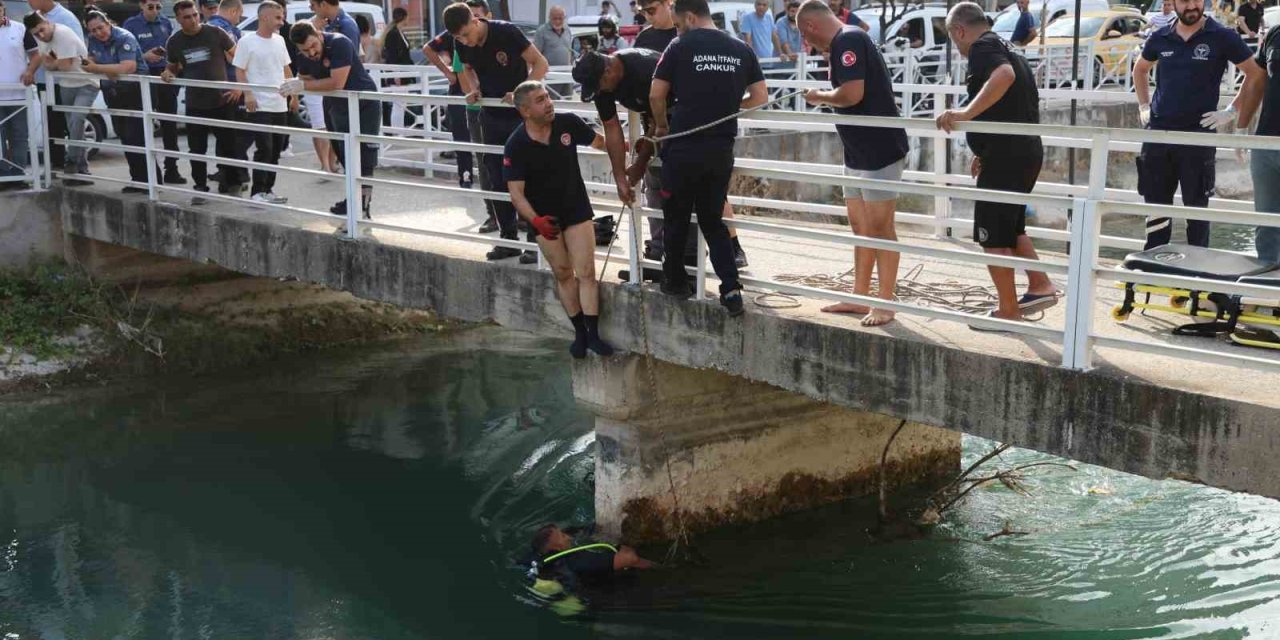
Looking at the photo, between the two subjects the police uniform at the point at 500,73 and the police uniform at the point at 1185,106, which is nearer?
the police uniform at the point at 1185,106

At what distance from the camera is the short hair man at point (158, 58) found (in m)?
12.9

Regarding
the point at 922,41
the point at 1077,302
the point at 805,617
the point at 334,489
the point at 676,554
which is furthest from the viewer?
the point at 922,41

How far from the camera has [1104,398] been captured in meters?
5.98

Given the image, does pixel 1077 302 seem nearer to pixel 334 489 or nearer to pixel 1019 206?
pixel 1019 206

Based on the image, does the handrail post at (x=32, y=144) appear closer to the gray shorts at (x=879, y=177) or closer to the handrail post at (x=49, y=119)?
the handrail post at (x=49, y=119)

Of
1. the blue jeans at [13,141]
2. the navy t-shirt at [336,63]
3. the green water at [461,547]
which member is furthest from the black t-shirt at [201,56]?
the green water at [461,547]

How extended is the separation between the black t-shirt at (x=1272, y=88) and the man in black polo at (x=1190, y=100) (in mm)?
157

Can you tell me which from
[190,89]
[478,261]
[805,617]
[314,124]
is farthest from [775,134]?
[805,617]

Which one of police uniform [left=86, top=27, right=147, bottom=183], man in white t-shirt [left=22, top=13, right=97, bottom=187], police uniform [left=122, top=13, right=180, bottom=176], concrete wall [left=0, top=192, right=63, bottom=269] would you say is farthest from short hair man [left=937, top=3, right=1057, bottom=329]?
concrete wall [left=0, top=192, right=63, bottom=269]

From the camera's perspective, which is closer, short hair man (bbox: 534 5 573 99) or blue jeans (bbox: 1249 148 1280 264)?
blue jeans (bbox: 1249 148 1280 264)

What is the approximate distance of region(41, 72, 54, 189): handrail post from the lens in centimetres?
1298

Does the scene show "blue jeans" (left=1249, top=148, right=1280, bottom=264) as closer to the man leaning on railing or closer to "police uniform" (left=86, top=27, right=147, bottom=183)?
the man leaning on railing

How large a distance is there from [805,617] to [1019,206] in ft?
9.33

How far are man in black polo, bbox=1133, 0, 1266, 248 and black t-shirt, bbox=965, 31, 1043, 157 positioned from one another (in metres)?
1.09
